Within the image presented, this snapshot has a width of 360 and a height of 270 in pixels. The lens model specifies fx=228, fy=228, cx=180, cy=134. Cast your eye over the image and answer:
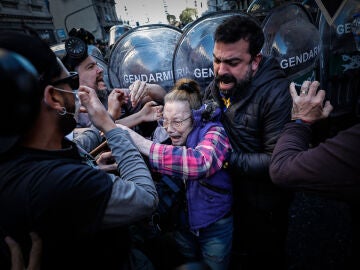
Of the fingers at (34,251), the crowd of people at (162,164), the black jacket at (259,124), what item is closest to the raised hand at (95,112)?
the crowd of people at (162,164)

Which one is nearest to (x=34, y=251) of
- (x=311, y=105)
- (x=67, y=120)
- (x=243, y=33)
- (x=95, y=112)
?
(x=67, y=120)

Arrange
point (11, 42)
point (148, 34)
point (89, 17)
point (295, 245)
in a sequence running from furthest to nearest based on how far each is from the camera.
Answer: point (89, 17)
point (148, 34)
point (295, 245)
point (11, 42)

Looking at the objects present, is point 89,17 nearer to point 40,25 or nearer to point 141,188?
point 40,25

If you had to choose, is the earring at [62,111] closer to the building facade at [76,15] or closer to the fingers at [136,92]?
the fingers at [136,92]

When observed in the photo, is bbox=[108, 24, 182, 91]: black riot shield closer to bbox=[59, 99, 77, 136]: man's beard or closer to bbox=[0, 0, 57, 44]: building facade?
bbox=[59, 99, 77, 136]: man's beard

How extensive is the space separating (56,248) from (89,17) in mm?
38620

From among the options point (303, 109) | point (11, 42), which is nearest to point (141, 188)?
point (11, 42)

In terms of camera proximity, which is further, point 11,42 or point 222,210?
point 222,210

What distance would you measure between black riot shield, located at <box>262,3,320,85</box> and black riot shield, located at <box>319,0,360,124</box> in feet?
4.15

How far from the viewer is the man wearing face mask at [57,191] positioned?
88 cm

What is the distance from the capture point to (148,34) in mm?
3102

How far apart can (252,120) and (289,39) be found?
1.58 m

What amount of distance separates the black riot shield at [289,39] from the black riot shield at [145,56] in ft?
4.13

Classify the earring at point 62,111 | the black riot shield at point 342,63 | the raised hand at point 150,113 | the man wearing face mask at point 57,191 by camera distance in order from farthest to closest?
the black riot shield at point 342,63 → the raised hand at point 150,113 → the earring at point 62,111 → the man wearing face mask at point 57,191
